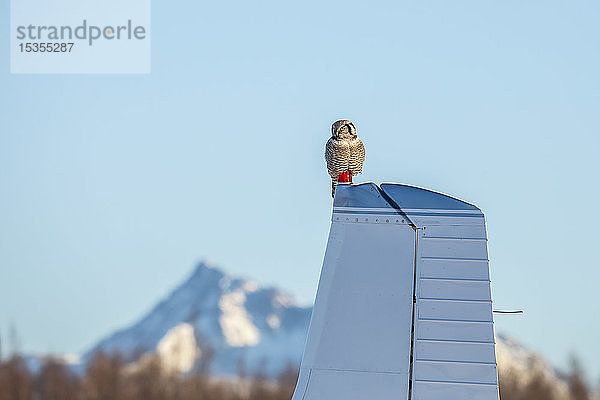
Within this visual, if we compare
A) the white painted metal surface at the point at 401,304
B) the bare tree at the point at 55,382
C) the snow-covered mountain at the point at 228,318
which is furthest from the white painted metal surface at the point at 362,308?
the snow-covered mountain at the point at 228,318

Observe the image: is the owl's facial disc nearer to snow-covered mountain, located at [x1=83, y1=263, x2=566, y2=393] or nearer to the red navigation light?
the red navigation light

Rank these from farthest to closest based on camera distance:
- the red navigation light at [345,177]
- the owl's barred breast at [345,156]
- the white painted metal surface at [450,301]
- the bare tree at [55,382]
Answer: the bare tree at [55,382] → the owl's barred breast at [345,156] → the red navigation light at [345,177] → the white painted metal surface at [450,301]

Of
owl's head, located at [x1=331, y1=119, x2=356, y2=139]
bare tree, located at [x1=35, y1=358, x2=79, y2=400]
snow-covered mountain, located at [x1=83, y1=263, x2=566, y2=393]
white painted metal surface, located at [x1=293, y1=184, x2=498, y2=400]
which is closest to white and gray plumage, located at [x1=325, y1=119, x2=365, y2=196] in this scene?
owl's head, located at [x1=331, y1=119, x2=356, y2=139]

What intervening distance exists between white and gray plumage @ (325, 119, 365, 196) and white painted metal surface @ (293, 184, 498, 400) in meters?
0.80

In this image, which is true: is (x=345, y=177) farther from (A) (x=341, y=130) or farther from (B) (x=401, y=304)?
(B) (x=401, y=304)

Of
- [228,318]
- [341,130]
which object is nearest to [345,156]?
[341,130]

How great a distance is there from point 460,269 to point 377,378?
34.5 inches

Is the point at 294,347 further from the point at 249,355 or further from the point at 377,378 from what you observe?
the point at 377,378

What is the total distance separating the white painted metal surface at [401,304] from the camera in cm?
707

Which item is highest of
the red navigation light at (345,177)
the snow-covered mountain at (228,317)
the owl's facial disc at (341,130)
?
the owl's facial disc at (341,130)

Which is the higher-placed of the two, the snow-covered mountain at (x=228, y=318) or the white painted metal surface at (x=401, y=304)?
the white painted metal surface at (x=401, y=304)

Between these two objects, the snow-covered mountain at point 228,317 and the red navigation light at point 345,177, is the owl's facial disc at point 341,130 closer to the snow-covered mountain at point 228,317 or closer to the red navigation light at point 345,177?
the red navigation light at point 345,177

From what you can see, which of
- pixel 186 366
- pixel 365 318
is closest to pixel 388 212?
pixel 365 318

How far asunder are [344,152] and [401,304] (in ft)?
5.18
